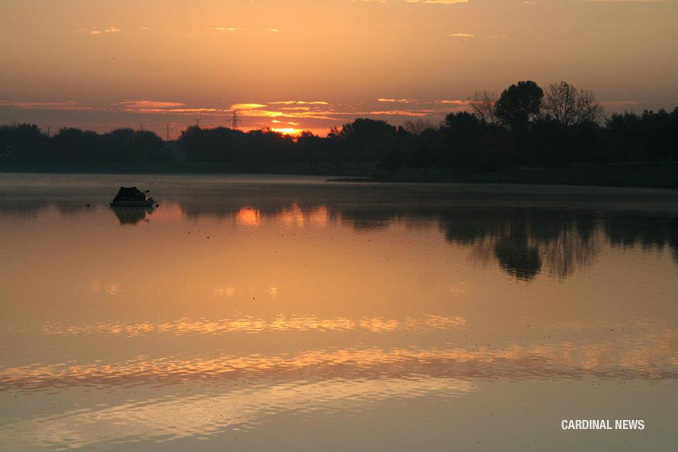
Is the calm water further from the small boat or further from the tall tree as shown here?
the tall tree

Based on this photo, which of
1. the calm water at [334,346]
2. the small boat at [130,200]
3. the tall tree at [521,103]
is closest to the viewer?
the calm water at [334,346]

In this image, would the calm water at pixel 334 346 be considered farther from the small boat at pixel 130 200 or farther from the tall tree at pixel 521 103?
the tall tree at pixel 521 103

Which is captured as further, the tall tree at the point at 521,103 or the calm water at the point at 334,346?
the tall tree at the point at 521,103

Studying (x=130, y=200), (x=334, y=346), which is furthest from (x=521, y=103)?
(x=334, y=346)

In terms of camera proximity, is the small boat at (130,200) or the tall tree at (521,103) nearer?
the small boat at (130,200)

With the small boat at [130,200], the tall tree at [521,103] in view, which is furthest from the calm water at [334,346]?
the tall tree at [521,103]

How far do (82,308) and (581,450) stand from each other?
547 inches

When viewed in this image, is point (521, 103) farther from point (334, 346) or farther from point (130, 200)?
point (334, 346)

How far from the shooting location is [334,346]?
1756cm

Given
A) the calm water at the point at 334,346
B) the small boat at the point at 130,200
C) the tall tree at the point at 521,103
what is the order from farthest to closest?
the tall tree at the point at 521,103
the small boat at the point at 130,200
the calm water at the point at 334,346

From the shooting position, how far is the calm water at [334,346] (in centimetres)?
1255

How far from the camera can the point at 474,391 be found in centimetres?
1435

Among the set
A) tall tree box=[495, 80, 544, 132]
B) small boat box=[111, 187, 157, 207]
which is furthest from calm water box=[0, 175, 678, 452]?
tall tree box=[495, 80, 544, 132]

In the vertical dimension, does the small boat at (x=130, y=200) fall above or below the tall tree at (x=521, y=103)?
below
